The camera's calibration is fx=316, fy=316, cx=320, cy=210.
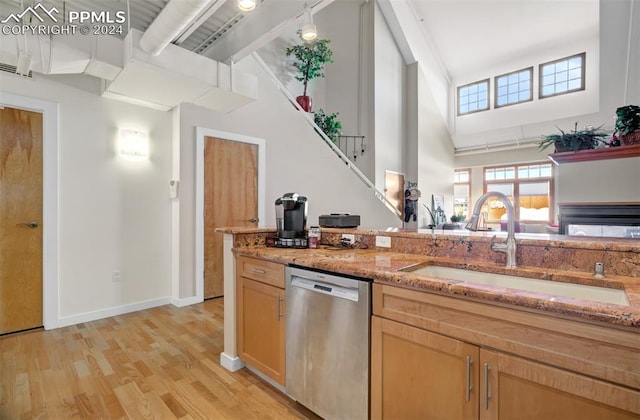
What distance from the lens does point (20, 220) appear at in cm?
285

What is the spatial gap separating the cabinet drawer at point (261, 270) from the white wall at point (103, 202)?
194 cm

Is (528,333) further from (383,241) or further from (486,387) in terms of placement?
(383,241)

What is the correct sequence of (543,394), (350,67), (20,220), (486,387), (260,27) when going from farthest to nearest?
(350,67), (260,27), (20,220), (486,387), (543,394)

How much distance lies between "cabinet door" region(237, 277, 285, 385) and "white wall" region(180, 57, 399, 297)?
185 centimetres

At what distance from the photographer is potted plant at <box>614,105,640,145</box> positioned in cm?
300

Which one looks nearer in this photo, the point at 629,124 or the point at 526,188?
the point at 629,124

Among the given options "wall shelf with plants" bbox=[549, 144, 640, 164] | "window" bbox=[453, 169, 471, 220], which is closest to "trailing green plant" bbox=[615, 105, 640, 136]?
"wall shelf with plants" bbox=[549, 144, 640, 164]

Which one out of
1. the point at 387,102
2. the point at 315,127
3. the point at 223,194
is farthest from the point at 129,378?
the point at 387,102

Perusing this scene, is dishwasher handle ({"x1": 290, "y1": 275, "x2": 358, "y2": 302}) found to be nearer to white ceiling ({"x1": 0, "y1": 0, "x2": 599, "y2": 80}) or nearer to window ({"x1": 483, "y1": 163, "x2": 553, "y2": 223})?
white ceiling ({"x1": 0, "y1": 0, "x2": 599, "y2": 80})

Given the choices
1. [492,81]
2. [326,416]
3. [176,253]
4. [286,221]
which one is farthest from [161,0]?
[492,81]

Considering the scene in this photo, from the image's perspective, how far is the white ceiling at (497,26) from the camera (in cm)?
693

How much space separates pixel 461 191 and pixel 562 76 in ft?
12.1

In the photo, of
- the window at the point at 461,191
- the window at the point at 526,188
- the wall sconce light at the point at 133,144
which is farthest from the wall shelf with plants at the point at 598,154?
the window at the point at 461,191

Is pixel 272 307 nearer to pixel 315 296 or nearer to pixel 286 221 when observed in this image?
pixel 315 296
